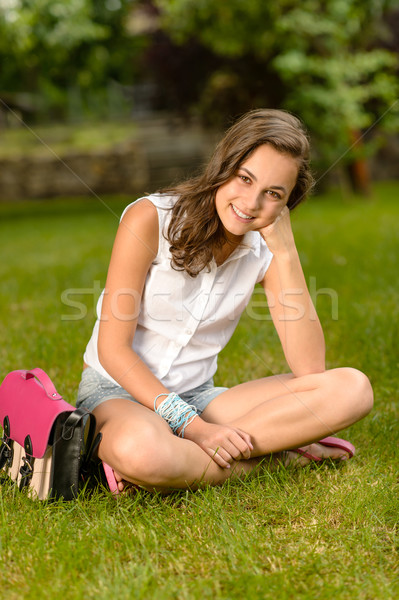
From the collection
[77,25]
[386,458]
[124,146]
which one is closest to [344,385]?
[386,458]

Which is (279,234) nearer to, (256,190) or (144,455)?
(256,190)

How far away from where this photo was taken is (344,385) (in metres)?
2.16

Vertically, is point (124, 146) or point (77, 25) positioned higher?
point (77, 25)

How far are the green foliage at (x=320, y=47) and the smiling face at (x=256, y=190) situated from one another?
743 cm

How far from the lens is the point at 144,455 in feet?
6.28

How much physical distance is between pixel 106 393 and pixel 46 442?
0.36 meters

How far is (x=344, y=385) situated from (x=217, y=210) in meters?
0.70

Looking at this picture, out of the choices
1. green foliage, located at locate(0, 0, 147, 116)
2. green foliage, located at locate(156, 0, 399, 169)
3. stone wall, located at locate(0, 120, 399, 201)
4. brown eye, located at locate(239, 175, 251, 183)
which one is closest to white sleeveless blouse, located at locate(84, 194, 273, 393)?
brown eye, located at locate(239, 175, 251, 183)

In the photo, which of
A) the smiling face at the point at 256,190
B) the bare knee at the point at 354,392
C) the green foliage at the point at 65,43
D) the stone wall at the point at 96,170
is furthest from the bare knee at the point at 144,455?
the stone wall at the point at 96,170

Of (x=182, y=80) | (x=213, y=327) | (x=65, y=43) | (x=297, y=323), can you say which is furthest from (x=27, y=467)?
(x=182, y=80)

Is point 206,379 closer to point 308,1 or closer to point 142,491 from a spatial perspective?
point 142,491

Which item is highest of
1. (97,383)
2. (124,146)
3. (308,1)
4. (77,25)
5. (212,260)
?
(308,1)

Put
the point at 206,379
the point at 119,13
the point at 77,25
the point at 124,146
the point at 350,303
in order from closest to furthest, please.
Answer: the point at 206,379
the point at 350,303
the point at 77,25
the point at 119,13
the point at 124,146

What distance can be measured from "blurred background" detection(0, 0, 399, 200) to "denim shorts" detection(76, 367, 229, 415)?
5661 millimetres
